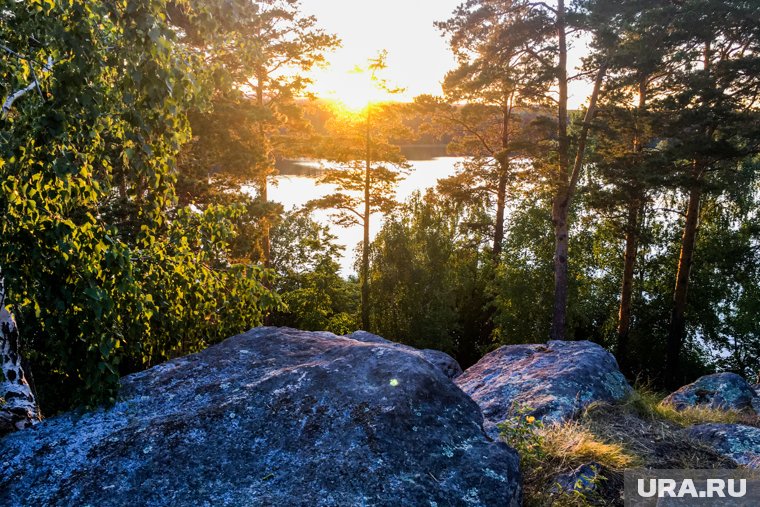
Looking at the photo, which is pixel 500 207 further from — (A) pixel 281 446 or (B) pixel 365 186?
(A) pixel 281 446

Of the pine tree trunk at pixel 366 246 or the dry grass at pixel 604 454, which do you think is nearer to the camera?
the dry grass at pixel 604 454

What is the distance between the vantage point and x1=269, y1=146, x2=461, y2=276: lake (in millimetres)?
46031

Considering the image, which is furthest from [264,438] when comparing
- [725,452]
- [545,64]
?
[545,64]

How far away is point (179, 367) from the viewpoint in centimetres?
490

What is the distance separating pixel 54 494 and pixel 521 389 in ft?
19.5

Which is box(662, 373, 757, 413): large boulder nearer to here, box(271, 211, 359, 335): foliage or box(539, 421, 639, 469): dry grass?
box(539, 421, 639, 469): dry grass

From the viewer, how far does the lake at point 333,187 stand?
46031 millimetres

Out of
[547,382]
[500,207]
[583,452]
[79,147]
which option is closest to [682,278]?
[500,207]

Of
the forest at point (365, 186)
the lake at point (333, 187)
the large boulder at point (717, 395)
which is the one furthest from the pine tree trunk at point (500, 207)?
the large boulder at point (717, 395)

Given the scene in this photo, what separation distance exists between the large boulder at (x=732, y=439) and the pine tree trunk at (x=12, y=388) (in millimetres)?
6264

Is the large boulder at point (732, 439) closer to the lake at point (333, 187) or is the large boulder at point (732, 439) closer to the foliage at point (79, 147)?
the foliage at point (79, 147)

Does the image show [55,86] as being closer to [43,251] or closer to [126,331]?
[43,251]

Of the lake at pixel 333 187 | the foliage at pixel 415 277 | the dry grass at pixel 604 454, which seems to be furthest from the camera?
the lake at pixel 333 187

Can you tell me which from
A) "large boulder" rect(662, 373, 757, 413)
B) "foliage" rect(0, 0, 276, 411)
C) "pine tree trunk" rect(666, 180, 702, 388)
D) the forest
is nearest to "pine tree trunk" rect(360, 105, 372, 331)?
the forest
